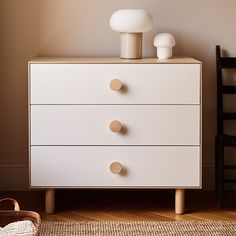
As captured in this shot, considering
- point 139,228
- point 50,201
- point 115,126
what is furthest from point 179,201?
point 50,201

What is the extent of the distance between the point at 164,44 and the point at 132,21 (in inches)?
8.3

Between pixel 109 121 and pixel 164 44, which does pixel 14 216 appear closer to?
pixel 109 121

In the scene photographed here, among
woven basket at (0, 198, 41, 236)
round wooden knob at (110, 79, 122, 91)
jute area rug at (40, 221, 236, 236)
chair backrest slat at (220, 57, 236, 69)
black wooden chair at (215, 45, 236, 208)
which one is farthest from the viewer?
chair backrest slat at (220, 57, 236, 69)

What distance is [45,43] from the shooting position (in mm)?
3346

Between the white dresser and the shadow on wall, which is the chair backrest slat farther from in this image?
the shadow on wall

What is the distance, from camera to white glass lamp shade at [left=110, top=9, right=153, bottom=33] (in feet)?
9.87

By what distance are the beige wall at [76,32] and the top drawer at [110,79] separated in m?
0.44

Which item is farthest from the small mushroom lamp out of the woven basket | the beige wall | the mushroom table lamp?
the woven basket

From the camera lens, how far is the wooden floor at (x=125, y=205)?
118 inches

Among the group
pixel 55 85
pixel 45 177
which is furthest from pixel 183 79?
pixel 45 177

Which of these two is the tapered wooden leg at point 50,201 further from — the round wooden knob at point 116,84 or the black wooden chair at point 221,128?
the black wooden chair at point 221,128

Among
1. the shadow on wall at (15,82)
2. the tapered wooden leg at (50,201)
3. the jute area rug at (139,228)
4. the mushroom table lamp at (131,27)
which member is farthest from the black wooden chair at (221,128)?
the shadow on wall at (15,82)

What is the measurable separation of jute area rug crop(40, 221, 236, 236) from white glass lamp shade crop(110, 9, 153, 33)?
0.92m

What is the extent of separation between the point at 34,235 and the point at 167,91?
1139mm
